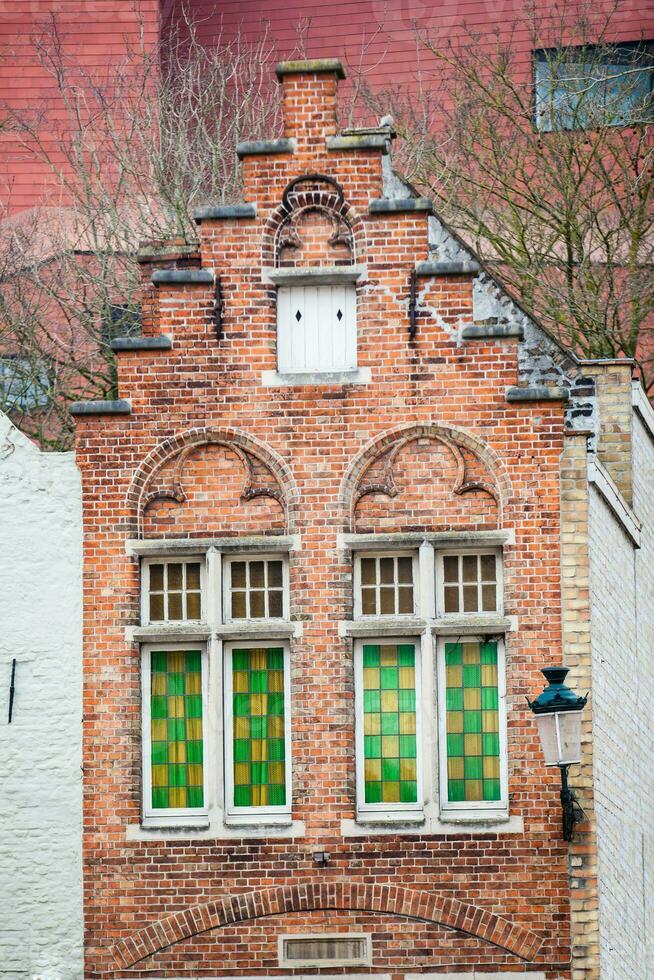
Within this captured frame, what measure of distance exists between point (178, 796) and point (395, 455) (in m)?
3.48

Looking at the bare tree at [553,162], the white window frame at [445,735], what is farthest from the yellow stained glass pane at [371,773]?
the bare tree at [553,162]

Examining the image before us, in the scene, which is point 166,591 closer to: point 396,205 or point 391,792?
point 391,792

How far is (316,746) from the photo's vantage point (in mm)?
16203

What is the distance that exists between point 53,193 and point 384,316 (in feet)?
44.0

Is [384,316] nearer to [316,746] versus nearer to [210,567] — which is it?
[210,567]

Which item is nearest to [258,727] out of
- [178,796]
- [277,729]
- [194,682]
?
[277,729]

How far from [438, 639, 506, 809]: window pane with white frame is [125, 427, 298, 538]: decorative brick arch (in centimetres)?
195

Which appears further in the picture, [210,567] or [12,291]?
[12,291]

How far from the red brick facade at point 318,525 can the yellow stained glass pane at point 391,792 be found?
0.34 meters

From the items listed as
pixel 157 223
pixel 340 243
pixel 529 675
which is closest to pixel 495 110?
pixel 157 223

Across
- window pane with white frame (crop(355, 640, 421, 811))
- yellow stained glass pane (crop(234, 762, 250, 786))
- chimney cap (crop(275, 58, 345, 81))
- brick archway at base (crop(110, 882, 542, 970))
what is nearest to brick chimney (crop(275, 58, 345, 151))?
chimney cap (crop(275, 58, 345, 81))

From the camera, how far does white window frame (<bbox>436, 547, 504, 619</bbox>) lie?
16.4 m

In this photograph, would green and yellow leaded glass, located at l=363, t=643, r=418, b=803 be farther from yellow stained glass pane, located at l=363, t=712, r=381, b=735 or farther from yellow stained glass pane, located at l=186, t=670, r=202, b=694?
yellow stained glass pane, located at l=186, t=670, r=202, b=694

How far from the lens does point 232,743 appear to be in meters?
16.4
